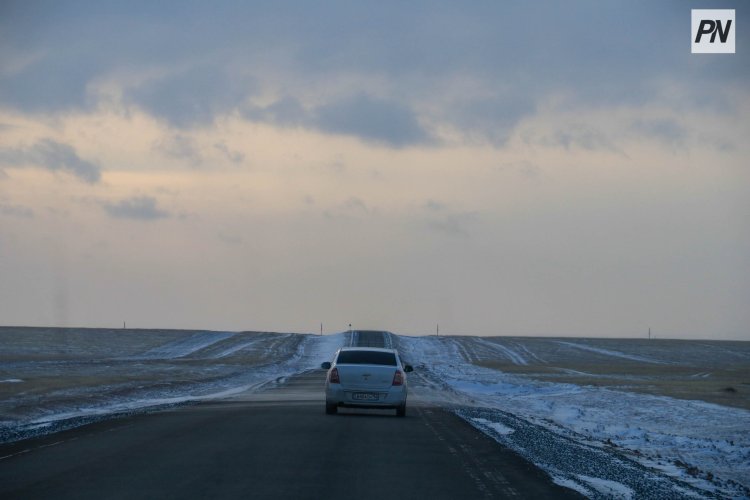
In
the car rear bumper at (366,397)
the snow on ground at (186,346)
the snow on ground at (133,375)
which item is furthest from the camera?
the snow on ground at (186,346)

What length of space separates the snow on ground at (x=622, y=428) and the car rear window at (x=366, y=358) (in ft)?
8.50

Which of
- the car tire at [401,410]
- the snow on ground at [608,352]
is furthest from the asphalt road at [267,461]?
the snow on ground at [608,352]

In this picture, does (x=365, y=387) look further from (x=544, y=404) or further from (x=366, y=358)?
(x=544, y=404)

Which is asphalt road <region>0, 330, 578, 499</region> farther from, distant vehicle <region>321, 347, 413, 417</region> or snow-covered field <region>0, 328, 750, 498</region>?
distant vehicle <region>321, 347, 413, 417</region>

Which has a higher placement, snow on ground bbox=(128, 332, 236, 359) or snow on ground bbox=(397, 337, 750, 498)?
snow on ground bbox=(397, 337, 750, 498)

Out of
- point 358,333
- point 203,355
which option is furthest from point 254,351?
point 358,333

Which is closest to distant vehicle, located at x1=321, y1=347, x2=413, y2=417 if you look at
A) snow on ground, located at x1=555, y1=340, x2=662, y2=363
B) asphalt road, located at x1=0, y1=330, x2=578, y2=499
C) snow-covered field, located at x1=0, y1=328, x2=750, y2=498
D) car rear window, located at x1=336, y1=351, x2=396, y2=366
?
car rear window, located at x1=336, y1=351, x2=396, y2=366

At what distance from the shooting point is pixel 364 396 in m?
26.6

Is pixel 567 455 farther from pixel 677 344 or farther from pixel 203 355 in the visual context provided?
pixel 677 344

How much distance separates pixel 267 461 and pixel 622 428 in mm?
13860

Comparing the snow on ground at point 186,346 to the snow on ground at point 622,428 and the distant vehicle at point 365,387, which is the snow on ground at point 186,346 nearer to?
the snow on ground at point 622,428

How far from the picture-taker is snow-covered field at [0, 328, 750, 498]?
1728 centimetres

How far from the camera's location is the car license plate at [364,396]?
26.6m

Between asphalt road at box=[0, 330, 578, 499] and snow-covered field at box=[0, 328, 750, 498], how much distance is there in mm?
1131
